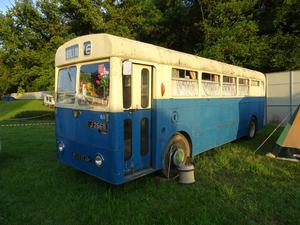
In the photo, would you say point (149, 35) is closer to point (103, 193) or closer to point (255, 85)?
point (255, 85)

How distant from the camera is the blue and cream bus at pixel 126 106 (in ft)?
16.2

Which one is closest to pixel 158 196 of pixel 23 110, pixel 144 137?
pixel 144 137

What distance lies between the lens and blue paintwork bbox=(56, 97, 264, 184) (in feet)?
16.2

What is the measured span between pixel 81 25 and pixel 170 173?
18996 millimetres

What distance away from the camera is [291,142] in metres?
7.73

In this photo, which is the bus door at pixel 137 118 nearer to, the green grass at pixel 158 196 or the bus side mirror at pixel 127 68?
the bus side mirror at pixel 127 68

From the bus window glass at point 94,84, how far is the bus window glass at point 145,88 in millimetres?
768

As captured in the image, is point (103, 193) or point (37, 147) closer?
point (103, 193)

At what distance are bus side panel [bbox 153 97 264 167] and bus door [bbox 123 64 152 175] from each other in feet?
0.62

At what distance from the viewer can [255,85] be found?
436 inches

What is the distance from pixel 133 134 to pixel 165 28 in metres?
18.6

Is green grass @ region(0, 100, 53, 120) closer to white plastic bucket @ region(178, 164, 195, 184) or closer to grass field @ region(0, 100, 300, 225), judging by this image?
grass field @ region(0, 100, 300, 225)

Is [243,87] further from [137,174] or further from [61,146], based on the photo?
[61,146]

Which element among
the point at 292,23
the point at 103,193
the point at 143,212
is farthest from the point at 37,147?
the point at 292,23
